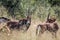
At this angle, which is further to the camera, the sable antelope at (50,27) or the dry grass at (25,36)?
the sable antelope at (50,27)

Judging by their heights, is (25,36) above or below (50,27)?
below

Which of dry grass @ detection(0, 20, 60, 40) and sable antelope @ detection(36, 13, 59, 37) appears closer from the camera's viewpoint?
dry grass @ detection(0, 20, 60, 40)

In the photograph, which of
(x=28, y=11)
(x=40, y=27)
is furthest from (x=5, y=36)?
(x=28, y=11)

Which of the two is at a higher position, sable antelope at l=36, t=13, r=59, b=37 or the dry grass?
sable antelope at l=36, t=13, r=59, b=37

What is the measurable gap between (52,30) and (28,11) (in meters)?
4.40

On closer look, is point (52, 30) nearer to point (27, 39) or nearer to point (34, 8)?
point (27, 39)

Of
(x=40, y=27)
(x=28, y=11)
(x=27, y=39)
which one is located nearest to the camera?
(x=27, y=39)

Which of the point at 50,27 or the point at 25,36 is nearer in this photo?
the point at 25,36

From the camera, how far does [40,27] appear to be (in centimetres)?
1042

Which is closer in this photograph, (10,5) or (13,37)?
(13,37)

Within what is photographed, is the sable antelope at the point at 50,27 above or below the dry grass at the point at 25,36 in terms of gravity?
above

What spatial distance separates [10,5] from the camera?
15586 mm

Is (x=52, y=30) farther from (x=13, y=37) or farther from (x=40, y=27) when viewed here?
(x=13, y=37)

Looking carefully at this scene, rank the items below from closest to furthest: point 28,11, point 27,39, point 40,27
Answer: point 27,39 < point 40,27 < point 28,11
